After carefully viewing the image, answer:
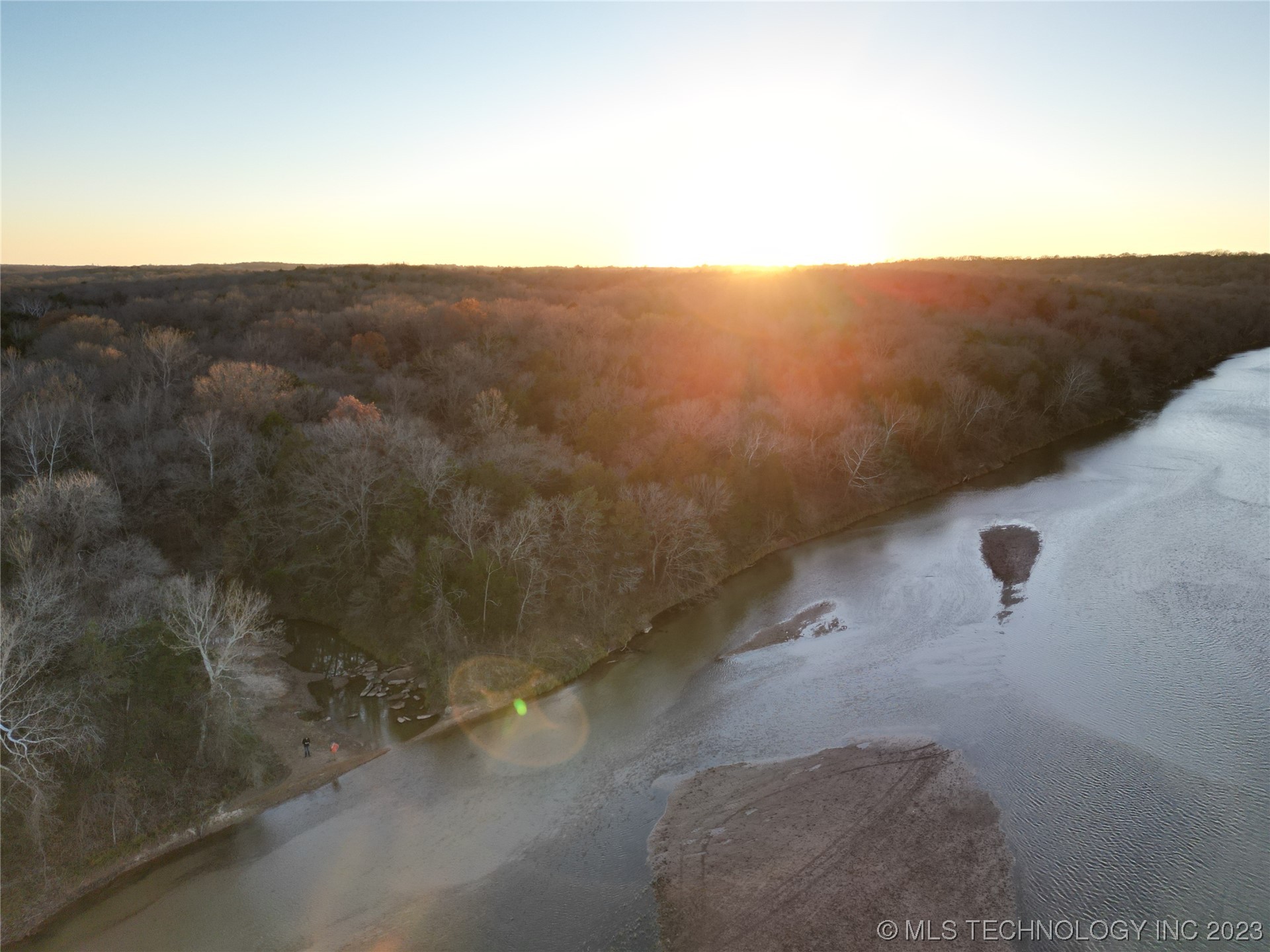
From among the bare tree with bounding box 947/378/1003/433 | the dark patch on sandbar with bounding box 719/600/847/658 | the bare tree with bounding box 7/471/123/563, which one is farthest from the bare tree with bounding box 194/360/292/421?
the bare tree with bounding box 947/378/1003/433

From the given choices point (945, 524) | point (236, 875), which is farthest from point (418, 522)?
point (945, 524)

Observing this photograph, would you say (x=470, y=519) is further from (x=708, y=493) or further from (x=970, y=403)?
(x=970, y=403)

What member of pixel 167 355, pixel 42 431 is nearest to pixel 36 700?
pixel 42 431

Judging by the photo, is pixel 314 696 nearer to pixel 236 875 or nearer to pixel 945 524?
pixel 236 875

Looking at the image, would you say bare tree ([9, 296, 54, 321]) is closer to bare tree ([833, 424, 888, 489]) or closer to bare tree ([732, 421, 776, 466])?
bare tree ([732, 421, 776, 466])

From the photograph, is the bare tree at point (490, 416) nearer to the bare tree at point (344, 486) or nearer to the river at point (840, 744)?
the bare tree at point (344, 486)
